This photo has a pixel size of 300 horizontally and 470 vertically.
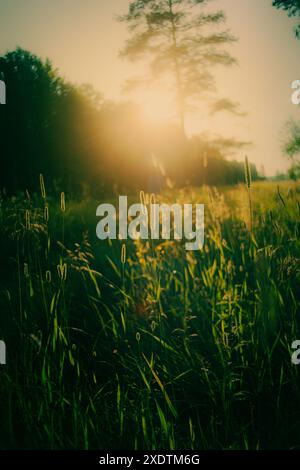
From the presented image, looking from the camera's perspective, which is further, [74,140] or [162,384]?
[74,140]

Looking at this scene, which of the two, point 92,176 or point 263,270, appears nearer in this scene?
point 263,270

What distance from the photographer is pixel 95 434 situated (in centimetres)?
105

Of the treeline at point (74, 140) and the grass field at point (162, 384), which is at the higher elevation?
the treeline at point (74, 140)

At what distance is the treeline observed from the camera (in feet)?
38.2

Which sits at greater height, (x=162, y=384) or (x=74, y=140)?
(x=74, y=140)

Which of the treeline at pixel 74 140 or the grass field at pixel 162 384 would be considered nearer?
the grass field at pixel 162 384

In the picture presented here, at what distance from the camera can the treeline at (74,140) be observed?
11.6 meters

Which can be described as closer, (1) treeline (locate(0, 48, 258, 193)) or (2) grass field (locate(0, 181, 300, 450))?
(2) grass field (locate(0, 181, 300, 450))

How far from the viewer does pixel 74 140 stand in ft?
44.8
